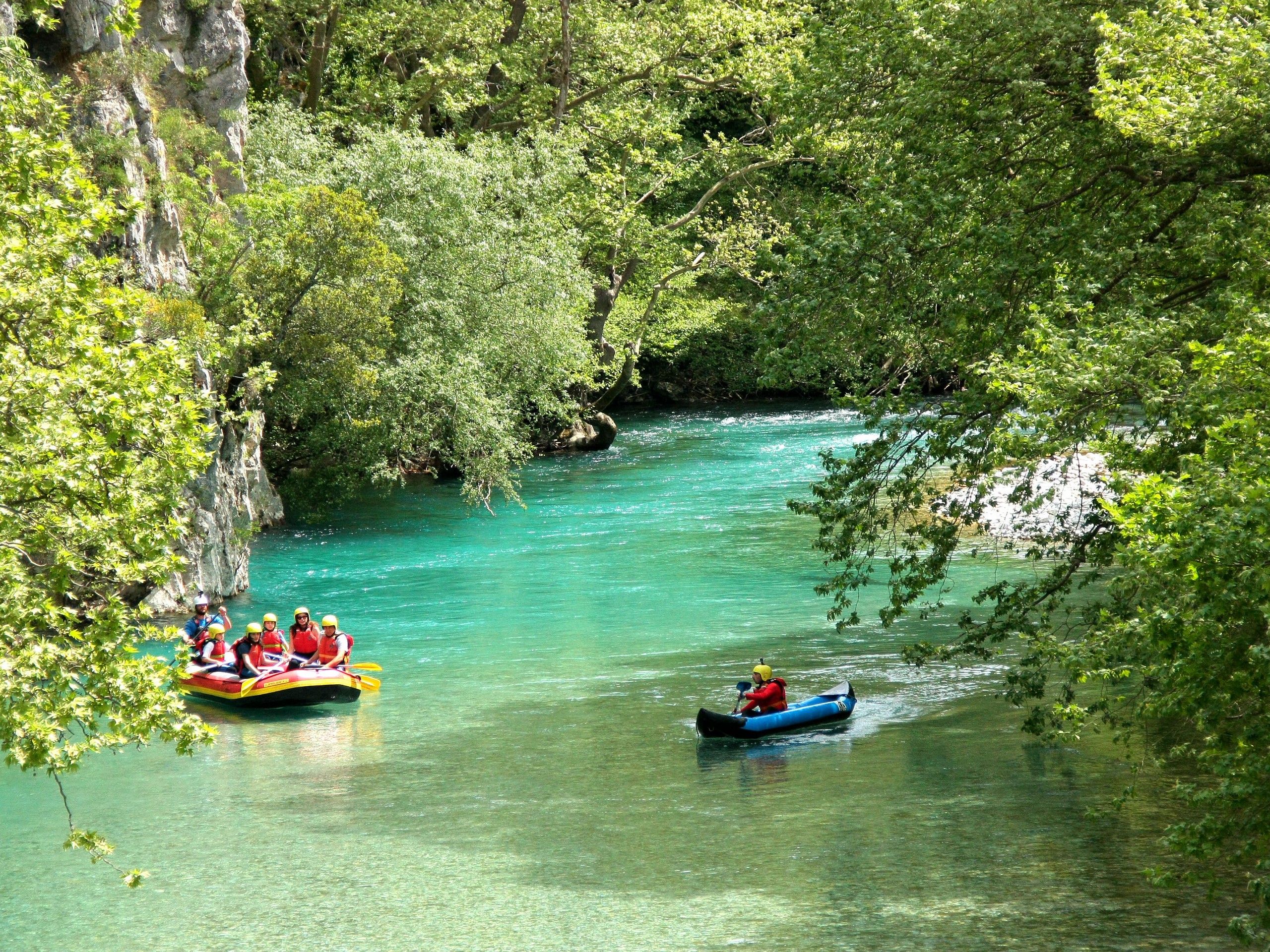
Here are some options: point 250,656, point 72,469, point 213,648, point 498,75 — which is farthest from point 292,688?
point 498,75

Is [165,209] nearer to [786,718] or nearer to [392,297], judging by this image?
[392,297]

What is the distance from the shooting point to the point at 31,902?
10766 millimetres

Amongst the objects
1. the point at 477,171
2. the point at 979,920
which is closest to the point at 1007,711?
the point at 979,920

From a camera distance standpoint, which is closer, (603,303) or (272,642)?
(272,642)

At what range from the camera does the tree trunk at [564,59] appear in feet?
122

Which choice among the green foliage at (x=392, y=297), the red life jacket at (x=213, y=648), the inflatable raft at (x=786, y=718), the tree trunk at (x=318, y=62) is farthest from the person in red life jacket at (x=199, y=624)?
the tree trunk at (x=318, y=62)

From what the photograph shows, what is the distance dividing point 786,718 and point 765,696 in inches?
14.8

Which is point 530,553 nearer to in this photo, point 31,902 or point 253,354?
point 253,354

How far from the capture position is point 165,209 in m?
23.0

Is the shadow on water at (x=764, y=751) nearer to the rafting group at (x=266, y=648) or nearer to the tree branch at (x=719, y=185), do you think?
the rafting group at (x=266, y=648)

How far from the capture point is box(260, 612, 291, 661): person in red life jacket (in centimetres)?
1772

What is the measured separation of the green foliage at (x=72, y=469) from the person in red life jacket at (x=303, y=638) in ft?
32.6

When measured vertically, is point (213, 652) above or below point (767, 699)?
above

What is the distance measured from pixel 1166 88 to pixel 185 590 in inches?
672
